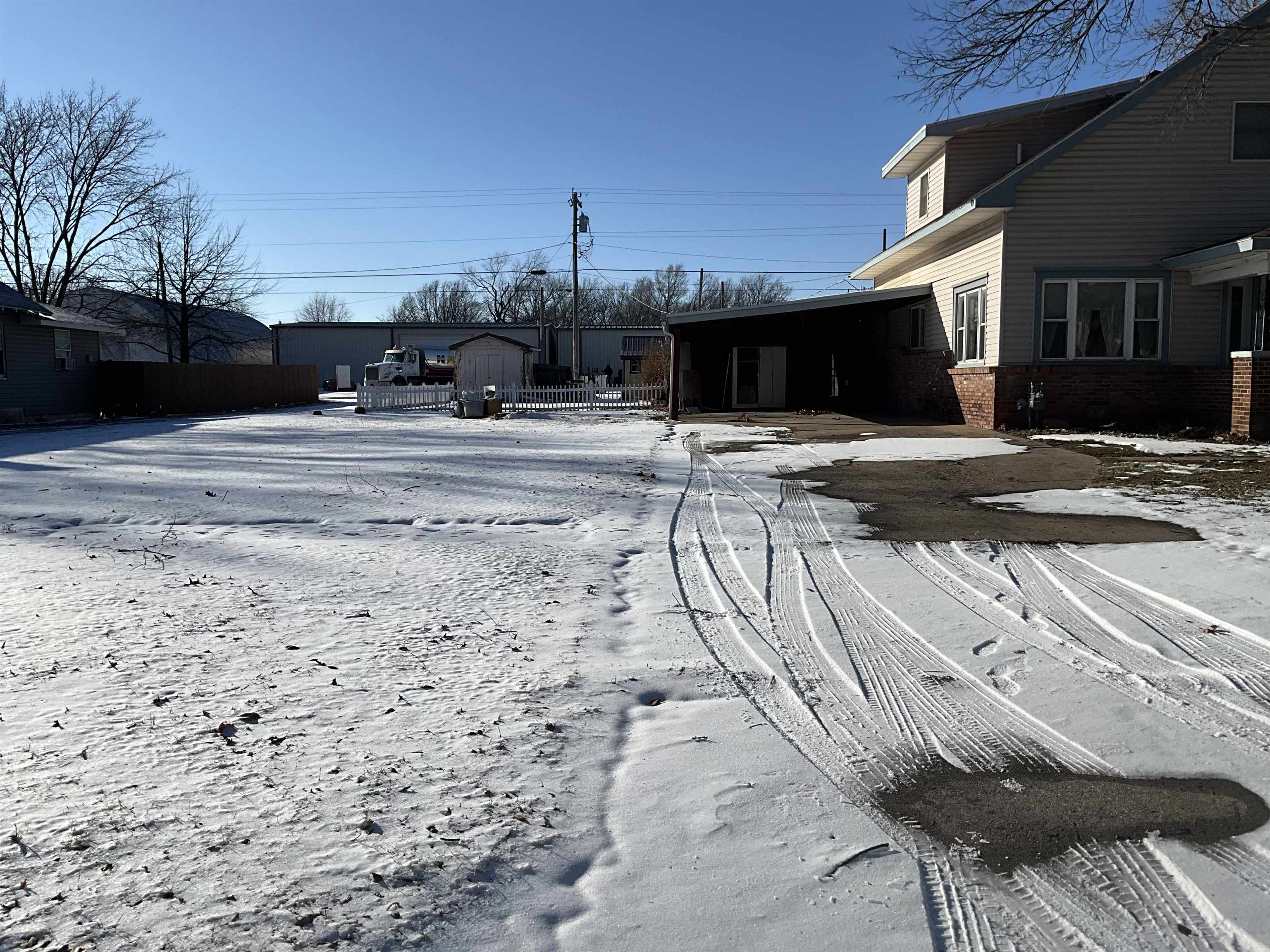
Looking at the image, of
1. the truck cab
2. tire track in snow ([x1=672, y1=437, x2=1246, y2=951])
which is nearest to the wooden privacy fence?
the truck cab

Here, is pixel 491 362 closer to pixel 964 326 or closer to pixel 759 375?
pixel 759 375

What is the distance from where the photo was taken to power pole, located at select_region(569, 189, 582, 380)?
39.2m

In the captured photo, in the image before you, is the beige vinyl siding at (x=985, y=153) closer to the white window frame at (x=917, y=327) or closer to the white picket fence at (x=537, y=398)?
the white window frame at (x=917, y=327)

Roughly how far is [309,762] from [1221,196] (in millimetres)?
18989

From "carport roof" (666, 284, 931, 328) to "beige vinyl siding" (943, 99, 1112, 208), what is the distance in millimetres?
2077

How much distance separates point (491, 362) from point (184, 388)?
1701cm

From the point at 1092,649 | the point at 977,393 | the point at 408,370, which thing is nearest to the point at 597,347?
the point at 408,370

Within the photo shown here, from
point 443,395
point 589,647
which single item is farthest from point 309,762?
point 443,395

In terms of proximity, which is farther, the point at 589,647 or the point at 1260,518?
the point at 1260,518

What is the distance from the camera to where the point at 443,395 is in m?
32.8

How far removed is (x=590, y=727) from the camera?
3799 mm

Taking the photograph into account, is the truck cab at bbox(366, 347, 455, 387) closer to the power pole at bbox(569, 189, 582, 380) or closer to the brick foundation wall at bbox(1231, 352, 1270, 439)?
the power pole at bbox(569, 189, 582, 380)

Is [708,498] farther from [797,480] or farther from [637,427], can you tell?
[637,427]

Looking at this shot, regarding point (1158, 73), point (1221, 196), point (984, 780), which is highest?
point (1158, 73)
